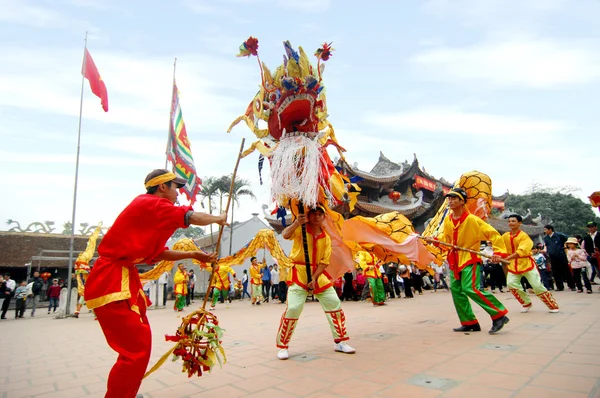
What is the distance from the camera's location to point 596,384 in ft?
8.17

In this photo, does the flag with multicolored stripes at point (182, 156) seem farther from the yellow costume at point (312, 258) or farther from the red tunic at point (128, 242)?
the red tunic at point (128, 242)

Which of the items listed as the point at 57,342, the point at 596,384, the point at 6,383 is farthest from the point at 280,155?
the point at 57,342

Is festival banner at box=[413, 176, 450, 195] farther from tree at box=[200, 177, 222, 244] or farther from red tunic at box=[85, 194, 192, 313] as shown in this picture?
red tunic at box=[85, 194, 192, 313]

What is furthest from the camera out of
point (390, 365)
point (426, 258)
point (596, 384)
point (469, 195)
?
point (469, 195)

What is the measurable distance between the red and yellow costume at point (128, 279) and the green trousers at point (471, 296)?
12.9 ft

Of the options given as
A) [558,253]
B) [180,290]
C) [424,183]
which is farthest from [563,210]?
[180,290]

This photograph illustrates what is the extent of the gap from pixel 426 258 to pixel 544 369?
2.39 meters

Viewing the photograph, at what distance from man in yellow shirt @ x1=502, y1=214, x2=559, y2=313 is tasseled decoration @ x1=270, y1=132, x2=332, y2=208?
4.19 meters

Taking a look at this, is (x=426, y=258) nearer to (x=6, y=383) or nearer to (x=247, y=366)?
(x=247, y=366)

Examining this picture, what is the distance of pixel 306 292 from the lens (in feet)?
13.6

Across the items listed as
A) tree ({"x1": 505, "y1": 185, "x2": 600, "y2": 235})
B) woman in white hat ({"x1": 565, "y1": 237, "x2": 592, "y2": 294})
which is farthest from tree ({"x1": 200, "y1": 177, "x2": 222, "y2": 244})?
tree ({"x1": 505, "y1": 185, "x2": 600, "y2": 235})

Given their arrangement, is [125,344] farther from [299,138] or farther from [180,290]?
[180,290]

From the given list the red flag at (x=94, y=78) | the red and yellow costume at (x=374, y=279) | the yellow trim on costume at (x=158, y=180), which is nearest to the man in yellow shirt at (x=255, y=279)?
the red and yellow costume at (x=374, y=279)

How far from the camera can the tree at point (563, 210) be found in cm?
3747
